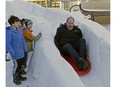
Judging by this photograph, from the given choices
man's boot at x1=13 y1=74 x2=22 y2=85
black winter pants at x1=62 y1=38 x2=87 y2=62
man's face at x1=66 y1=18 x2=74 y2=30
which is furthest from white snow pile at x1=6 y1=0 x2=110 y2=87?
man's face at x1=66 y1=18 x2=74 y2=30

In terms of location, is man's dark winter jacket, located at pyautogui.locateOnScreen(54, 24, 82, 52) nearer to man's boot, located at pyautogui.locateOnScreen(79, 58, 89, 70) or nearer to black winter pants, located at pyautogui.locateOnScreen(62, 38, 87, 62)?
black winter pants, located at pyautogui.locateOnScreen(62, 38, 87, 62)

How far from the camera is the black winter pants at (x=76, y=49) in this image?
3602 mm

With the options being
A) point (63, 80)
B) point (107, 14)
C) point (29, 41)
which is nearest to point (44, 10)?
point (107, 14)

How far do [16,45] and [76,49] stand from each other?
3.61 feet

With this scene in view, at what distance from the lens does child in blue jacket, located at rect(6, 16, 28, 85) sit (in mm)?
3088

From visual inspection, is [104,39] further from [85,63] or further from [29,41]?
[29,41]

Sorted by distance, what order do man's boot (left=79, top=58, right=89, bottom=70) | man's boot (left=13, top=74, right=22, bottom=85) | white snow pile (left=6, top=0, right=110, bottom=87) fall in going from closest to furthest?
white snow pile (left=6, top=0, right=110, bottom=87) < man's boot (left=13, top=74, right=22, bottom=85) < man's boot (left=79, top=58, right=89, bottom=70)

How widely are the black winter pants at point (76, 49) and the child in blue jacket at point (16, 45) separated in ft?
2.21

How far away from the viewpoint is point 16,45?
3188 mm

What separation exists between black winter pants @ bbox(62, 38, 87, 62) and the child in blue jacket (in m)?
0.67

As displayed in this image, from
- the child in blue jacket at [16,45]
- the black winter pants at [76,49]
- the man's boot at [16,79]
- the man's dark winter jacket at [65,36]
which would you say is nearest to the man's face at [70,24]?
the man's dark winter jacket at [65,36]

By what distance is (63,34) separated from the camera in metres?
3.97

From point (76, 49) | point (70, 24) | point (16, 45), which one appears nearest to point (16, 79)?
point (16, 45)

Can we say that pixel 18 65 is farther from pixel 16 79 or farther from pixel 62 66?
pixel 62 66
